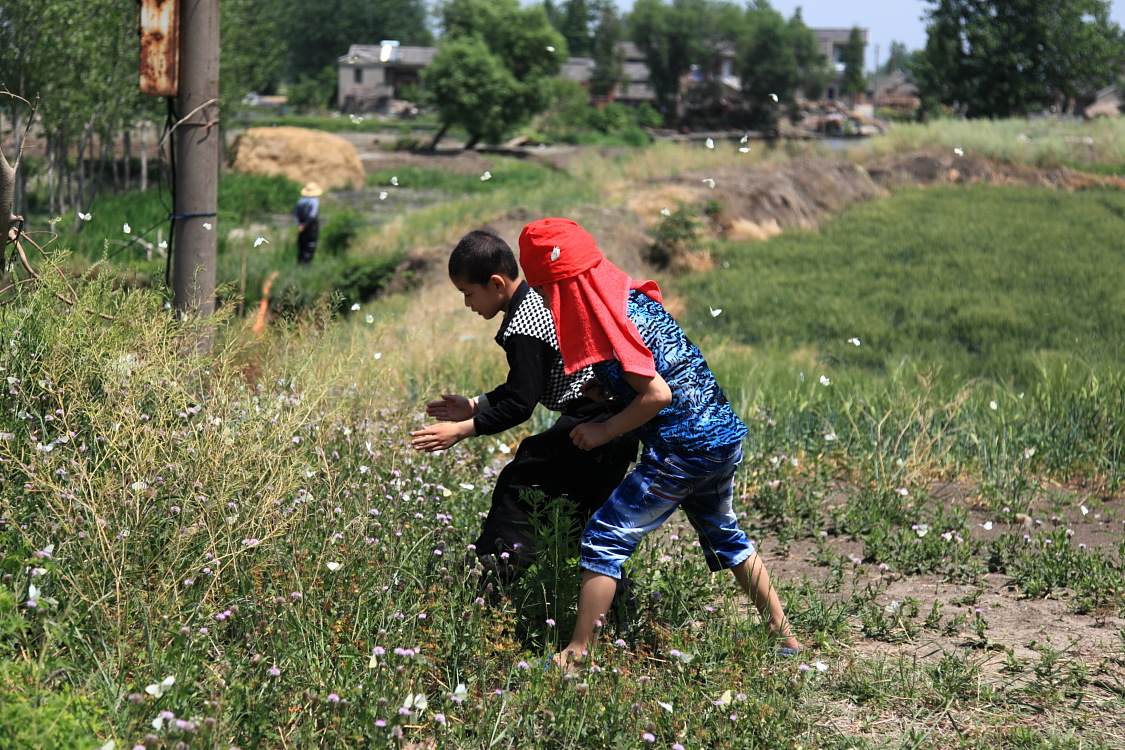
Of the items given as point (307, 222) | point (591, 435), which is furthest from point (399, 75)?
point (591, 435)

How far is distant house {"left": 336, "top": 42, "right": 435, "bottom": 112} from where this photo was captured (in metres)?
79.1

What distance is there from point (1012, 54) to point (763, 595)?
4530 cm

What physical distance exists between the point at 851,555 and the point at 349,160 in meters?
23.1

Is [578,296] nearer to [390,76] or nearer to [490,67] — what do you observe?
[490,67]

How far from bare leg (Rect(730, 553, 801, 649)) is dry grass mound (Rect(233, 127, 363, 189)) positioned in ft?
72.3

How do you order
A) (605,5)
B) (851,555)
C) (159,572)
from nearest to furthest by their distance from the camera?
1. (159,572)
2. (851,555)
3. (605,5)

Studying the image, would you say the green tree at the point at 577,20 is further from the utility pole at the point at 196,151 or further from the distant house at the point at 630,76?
the utility pole at the point at 196,151

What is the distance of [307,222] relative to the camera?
495 inches

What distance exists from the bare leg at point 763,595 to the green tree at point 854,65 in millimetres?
99444

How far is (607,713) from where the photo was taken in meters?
2.58

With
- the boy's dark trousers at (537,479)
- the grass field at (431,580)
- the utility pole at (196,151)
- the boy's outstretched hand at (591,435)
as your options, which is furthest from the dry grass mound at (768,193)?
the boy's outstretched hand at (591,435)

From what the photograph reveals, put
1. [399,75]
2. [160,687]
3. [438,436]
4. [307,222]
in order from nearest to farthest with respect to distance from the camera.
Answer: [160,687]
[438,436]
[307,222]
[399,75]

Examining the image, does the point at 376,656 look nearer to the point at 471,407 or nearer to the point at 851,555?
the point at 471,407

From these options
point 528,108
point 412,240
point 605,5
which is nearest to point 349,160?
point 412,240
